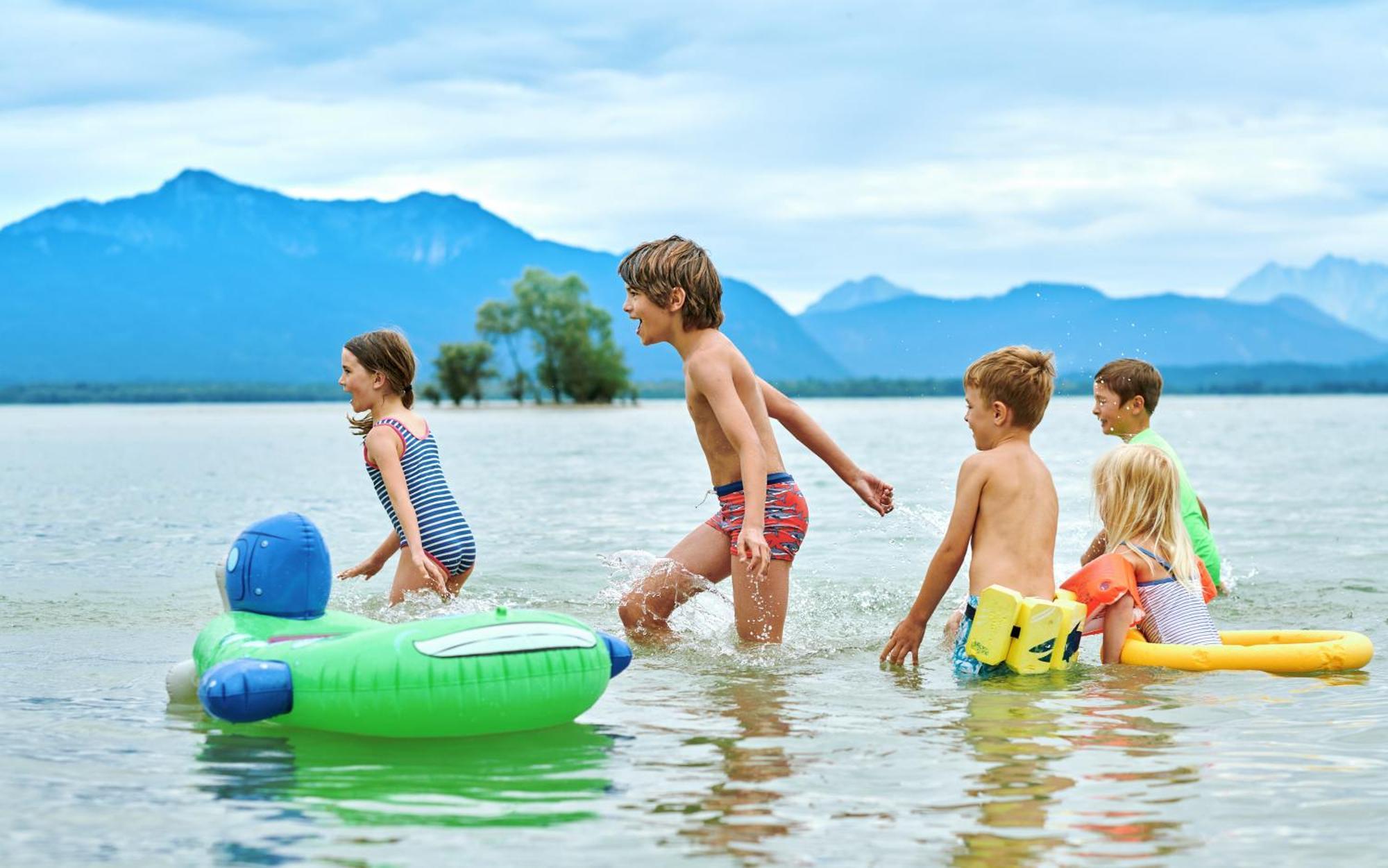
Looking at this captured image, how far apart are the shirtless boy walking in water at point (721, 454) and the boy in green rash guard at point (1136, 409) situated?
7.22 ft

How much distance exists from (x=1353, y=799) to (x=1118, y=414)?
11.7 ft

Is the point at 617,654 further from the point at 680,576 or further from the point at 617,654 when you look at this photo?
the point at 680,576

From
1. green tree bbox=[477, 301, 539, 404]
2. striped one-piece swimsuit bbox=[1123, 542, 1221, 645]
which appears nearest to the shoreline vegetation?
green tree bbox=[477, 301, 539, 404]

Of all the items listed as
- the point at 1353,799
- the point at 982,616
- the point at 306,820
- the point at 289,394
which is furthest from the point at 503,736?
the point at 289,394

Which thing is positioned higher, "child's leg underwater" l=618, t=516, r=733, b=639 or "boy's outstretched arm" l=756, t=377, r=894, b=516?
"boy's outstretched arm" l=756, t=377, r=894, b=516

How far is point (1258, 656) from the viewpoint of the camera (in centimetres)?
659

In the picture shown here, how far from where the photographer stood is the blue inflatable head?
5.61 meters

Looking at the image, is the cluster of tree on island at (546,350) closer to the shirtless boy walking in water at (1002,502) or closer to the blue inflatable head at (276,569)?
the shirtless boy walking in water at (1002,502)

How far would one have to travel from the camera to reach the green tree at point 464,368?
318ft

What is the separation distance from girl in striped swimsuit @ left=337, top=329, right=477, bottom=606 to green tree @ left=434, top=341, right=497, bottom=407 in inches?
3527

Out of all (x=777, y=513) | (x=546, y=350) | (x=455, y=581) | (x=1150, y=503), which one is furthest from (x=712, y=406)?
(x=546, y=350)

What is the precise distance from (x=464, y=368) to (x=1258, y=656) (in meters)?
93.5

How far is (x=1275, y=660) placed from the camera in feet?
21.7

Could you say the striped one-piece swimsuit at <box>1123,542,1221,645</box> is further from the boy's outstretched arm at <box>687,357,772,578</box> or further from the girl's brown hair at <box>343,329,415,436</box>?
the girl's brown hair at <box>343,329,415,436</box>
